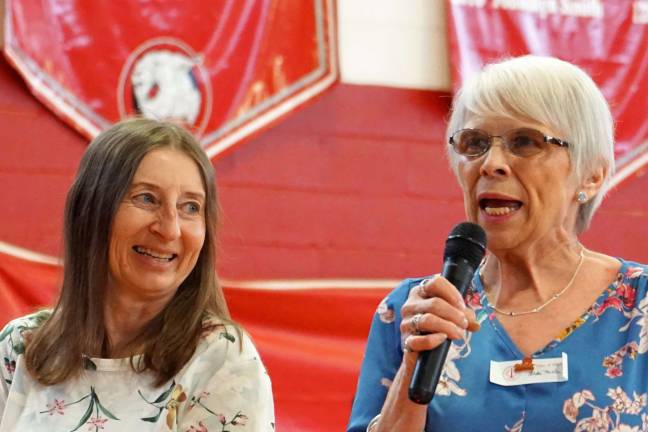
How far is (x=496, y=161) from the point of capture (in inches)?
68.4

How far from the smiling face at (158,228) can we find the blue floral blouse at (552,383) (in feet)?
1.37

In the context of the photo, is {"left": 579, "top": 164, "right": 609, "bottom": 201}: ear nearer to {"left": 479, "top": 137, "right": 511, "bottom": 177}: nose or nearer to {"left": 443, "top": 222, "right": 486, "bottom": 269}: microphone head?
{"left": 479, "top": 137, "right": 511, "bottom": 177}: nose

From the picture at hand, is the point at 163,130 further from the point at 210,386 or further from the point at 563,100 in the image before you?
the point at 563,100

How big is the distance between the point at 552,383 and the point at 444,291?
0.36 meters

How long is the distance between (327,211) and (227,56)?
29.1 inches

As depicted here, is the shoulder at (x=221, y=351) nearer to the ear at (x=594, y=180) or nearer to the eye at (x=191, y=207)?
the eye at (x=191, y=207)

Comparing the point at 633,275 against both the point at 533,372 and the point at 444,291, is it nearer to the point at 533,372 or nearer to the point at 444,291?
the point at 533,372

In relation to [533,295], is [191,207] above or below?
above

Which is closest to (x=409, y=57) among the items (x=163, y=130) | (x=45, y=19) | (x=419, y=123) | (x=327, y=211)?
(x=419, y=123)

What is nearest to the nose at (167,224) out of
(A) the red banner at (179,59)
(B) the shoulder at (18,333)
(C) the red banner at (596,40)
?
(B) the shoulder at (18,333)

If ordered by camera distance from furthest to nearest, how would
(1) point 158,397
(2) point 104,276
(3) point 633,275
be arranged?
(2) point 104,276 < (1) point 158,397 < (3) point 633,275

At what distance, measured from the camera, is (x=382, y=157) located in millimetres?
4418

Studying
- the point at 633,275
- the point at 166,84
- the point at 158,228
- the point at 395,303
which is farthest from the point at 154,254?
the point at 166,84

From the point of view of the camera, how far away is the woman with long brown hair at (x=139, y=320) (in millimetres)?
1942
